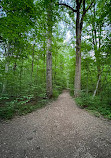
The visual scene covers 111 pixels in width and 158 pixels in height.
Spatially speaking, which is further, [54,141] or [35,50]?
[35,50]

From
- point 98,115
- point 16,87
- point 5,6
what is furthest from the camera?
point 16,87

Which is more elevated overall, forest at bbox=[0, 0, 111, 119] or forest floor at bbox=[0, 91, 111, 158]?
forest at bbox=[0, 0, 111, 119]

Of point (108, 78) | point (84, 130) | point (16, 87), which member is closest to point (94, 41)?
point (108, 78)

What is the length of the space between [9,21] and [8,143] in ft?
14.4

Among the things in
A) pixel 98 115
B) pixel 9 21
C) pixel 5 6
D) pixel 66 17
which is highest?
pixel 66 17

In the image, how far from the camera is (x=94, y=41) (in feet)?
23.4

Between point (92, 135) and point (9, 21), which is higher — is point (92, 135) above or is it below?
below

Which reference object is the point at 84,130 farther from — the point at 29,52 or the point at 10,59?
the point at 10,59

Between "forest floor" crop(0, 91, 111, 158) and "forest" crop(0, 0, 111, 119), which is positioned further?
"forest" crop(0, 0, 111, 119)

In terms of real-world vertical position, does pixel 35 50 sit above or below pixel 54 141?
above

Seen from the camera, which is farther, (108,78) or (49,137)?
(108,78)

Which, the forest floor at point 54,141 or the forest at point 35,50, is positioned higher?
the forest at point 35,50

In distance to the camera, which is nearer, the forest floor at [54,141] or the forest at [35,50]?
the forest floor at [54,141]

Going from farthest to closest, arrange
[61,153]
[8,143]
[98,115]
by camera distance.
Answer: [98,115] → [8,143] → [61,153]
